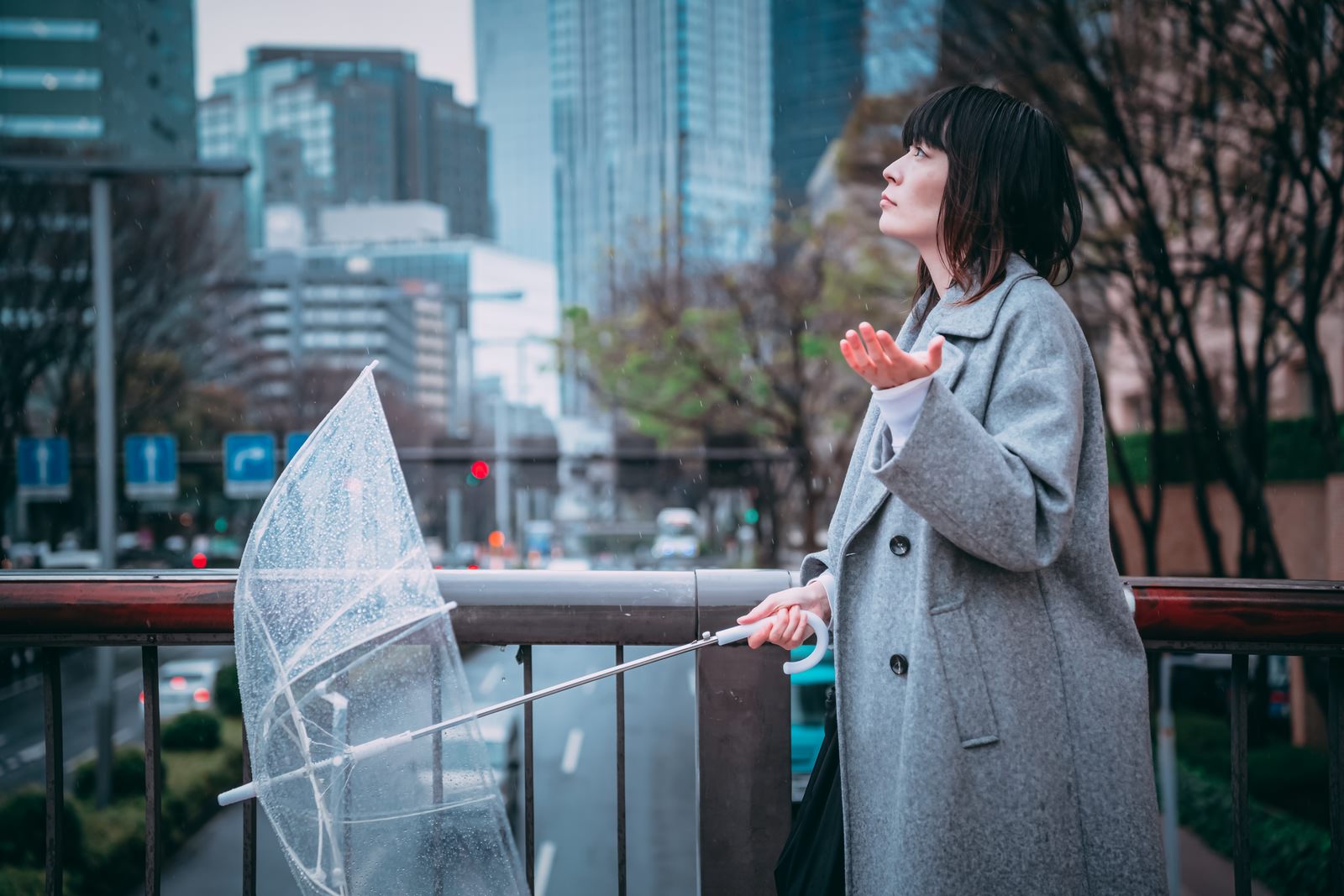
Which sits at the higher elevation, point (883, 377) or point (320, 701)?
point (883, 377)

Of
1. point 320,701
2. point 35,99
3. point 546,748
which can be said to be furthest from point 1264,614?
point 35,99

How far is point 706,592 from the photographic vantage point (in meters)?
1.74

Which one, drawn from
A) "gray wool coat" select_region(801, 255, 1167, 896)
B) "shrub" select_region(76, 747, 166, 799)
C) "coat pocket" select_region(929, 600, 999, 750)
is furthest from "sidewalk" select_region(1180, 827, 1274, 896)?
"shrub" select_region(76, 747, 166, 799)

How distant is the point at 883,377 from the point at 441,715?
730 mm

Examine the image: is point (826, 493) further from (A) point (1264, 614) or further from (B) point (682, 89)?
(A) point (1264, 614)

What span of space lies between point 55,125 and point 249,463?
15.9 metres

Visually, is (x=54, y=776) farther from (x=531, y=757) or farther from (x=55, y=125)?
(x=55, y=125)

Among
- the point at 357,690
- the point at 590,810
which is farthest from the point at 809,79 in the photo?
the point at 357,690

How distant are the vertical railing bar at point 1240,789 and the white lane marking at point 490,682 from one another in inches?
636

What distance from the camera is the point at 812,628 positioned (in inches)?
59.6

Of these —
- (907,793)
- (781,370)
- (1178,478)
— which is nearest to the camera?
(907,793)

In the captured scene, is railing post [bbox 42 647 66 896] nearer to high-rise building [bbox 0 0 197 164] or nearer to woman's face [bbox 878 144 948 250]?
woman's face [bbox 878 144 948 250]

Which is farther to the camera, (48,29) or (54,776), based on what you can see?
(48,29)

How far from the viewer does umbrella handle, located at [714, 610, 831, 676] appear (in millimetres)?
1449
